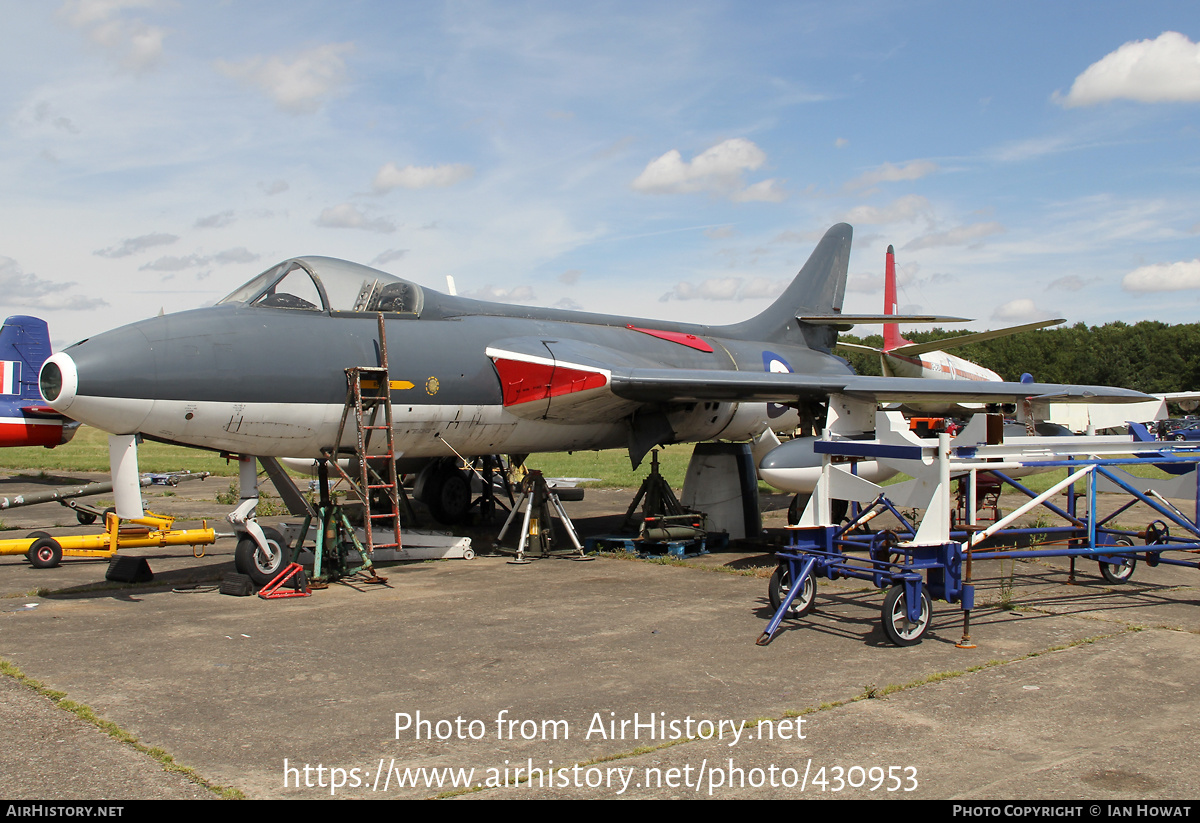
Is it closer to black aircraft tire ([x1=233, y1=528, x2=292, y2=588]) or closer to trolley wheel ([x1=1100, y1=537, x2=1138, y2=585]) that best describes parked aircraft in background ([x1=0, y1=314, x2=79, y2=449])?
black aircraft tire ([x1=233, y1=528, x2=292, y2=588])

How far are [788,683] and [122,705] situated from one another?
3.95 m

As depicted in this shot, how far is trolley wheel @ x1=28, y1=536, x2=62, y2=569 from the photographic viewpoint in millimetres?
10242

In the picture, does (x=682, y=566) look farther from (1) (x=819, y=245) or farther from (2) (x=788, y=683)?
(1) (x=819, y=245)

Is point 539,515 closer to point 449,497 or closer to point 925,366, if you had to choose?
point 449,497

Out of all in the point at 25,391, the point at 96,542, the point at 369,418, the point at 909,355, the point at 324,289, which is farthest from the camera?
the point at 909,355

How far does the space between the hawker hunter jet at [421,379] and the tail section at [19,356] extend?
44.9 ft

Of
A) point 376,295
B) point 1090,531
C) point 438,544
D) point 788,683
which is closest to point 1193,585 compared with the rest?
point 1090,531

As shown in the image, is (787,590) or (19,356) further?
(19,356)

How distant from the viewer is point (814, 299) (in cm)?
1708

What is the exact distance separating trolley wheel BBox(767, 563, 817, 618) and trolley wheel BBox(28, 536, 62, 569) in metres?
8.28

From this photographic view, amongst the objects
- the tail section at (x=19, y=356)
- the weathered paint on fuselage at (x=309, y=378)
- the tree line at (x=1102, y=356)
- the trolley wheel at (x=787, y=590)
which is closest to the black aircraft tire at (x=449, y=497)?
the weathered paint on fuselage at (x=309, y=378)

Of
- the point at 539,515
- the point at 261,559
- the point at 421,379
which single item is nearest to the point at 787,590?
the point at 421,379

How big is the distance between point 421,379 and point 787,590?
468 centimetres

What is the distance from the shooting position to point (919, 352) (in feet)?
92.3
